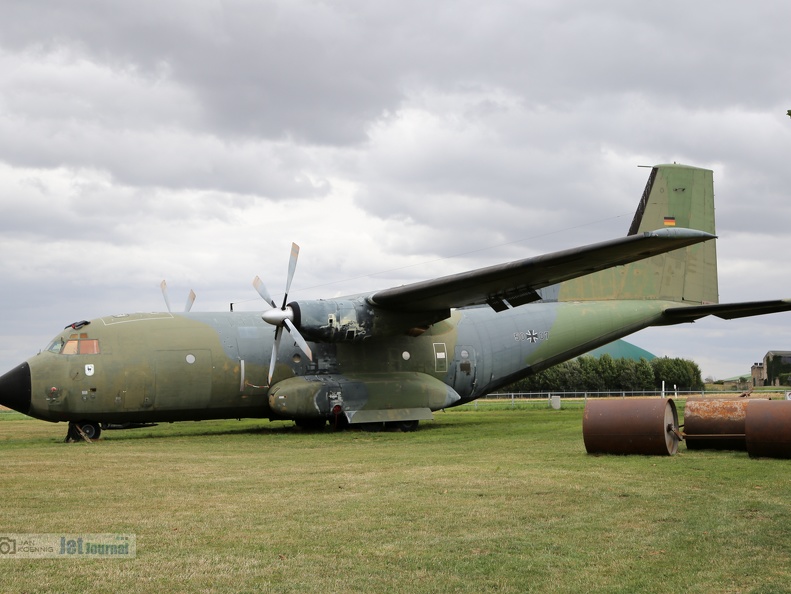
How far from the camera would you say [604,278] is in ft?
86.7

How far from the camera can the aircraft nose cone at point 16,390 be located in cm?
1947

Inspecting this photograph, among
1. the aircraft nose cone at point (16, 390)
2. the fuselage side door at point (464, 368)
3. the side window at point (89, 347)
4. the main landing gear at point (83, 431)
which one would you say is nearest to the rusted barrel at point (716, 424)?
the fuselage side door at point (464, 368)

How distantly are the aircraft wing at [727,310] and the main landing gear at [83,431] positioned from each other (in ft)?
59.3

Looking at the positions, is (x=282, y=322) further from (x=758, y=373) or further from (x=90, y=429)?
(x=758, y=373)

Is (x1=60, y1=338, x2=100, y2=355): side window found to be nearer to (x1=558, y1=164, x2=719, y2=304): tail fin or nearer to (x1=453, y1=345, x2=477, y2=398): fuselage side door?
(x1=453, y1=345, x2=477, y2=398): fuselage side door

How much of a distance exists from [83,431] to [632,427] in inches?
554

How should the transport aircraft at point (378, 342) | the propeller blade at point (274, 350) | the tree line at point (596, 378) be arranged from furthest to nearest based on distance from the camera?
the tree line at point (596, 378)
the propeller blade at point (274, 350)
the transport aircraft at point (378, 342)

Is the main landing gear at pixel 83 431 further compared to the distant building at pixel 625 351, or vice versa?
the distant building at pixel 625 351

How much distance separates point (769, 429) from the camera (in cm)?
1316

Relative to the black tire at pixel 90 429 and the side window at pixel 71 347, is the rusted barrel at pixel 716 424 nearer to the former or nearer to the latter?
the black tire at pixel 90 429

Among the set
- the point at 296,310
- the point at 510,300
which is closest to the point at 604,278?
the point at 510,300

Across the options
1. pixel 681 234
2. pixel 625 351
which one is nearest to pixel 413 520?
pixel 681 234

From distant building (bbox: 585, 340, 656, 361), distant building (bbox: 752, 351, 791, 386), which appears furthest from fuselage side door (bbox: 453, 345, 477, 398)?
distant building (bbox: 585, 340, 656, 361)

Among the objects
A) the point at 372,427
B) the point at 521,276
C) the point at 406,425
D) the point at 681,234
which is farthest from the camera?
the point at 406,425
